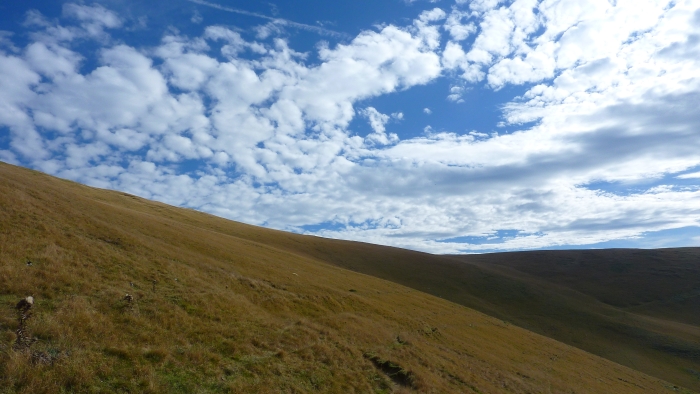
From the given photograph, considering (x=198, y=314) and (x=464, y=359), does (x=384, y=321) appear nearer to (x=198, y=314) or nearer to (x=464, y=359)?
(x=464, y=359)

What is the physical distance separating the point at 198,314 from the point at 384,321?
1717 centimetres

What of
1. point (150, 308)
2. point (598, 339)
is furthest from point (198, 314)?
point (598, 339)

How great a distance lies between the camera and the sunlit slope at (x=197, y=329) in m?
13.1

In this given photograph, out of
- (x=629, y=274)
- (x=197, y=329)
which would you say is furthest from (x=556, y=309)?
(x=197, y=329)

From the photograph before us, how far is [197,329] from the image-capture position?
1756 cm

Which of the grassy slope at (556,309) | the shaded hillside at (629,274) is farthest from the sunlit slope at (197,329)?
the shaded hillside at (629,274)

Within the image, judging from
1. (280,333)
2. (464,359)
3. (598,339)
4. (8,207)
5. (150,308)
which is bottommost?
(598,339)

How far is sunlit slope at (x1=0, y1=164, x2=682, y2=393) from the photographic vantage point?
43.1 feet

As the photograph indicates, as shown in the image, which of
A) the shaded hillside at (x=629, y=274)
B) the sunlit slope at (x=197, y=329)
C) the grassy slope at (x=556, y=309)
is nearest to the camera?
the sunlit slope at (x=197, y=329)

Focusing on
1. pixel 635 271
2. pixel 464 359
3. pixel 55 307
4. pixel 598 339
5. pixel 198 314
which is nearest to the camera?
pixel 55 307

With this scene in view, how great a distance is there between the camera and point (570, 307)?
7931cm

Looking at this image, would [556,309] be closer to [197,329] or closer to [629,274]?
[629,274]

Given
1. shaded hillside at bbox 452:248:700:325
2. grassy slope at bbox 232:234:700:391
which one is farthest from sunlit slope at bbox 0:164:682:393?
shaded hillside at bbox 452:248:700:325

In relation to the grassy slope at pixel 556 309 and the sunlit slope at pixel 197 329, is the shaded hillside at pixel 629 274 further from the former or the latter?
the sunlit slope at pixel 197 329
